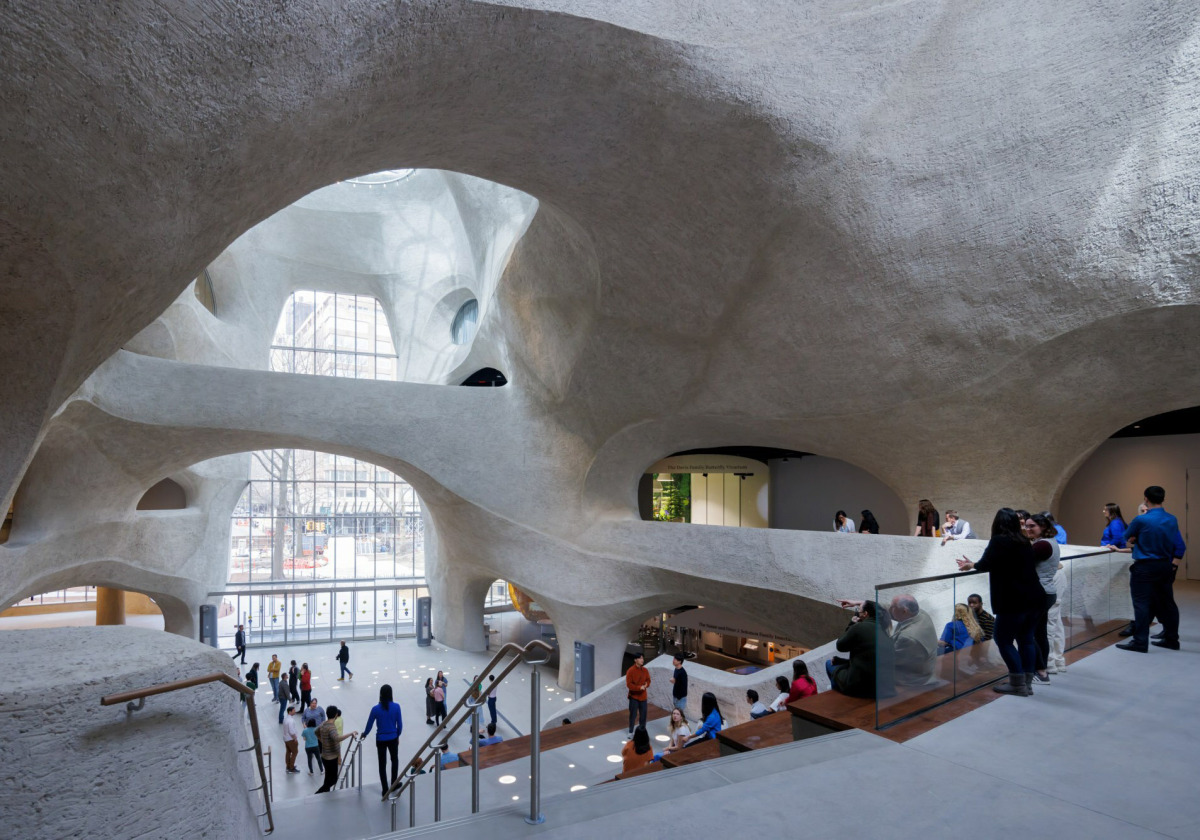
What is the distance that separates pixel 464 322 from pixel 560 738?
16583 millimetres

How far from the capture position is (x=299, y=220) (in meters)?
21.3

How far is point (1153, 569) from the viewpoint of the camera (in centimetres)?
516

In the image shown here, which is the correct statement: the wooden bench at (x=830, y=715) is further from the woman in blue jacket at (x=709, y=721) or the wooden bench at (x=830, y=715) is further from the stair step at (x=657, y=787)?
the woman in blue jacket at (x=709, y=721)

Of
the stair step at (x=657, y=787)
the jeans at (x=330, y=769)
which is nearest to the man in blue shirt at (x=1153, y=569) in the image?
the stair step at (x=657, y=787)

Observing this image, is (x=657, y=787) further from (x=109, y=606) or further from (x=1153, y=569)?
(x=109, y=606)

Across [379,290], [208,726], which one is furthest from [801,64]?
[379,290]

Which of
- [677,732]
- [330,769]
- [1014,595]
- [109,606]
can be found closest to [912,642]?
[1014,595]

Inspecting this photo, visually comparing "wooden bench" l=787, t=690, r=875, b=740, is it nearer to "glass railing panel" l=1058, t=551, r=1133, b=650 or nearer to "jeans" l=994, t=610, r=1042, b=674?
"jeans" l=994, t=610, r=1042, b=674

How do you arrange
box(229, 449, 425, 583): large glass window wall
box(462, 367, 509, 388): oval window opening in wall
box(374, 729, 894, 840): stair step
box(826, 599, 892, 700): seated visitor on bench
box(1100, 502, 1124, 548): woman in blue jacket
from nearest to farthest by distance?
box(374, 729, 894, 840): stair step → box(826, 599, 892, 700): seated visitor on bench → box(1100, 502, 1124, 548): woman in blue jacket → box(462, 367, 509, 388): oval window opening in wall → box(229, 449, 425, 583): large glass window wall

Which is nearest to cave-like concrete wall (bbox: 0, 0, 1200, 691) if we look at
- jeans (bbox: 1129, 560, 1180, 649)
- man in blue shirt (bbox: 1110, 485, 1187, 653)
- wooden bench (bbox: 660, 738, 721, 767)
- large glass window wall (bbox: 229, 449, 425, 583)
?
man in blue shirt (bbox: 1110, 485, 1187, 653)

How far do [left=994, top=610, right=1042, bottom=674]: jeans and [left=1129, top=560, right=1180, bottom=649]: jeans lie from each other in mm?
1764

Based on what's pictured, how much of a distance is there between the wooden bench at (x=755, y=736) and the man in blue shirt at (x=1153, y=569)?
3113 mm

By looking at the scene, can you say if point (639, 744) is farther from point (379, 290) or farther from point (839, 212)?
point (379, 290)

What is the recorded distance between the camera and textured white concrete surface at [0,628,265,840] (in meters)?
2.71
